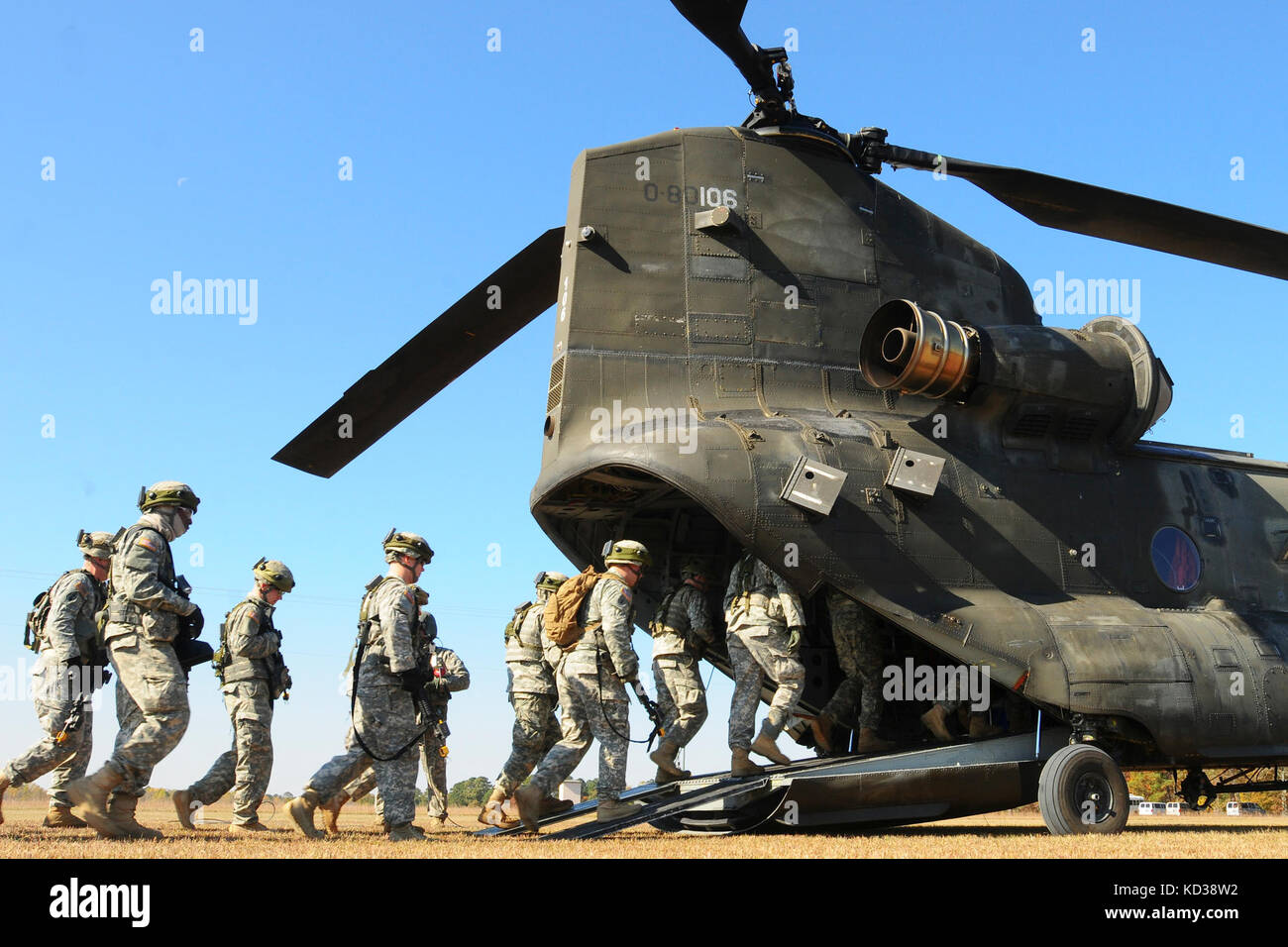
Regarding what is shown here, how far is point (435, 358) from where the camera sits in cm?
1104

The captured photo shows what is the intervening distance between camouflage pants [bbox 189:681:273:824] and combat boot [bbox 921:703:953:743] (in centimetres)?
559

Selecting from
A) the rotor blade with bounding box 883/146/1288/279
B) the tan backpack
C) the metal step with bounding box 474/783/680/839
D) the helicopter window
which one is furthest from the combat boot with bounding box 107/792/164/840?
the helicopter window

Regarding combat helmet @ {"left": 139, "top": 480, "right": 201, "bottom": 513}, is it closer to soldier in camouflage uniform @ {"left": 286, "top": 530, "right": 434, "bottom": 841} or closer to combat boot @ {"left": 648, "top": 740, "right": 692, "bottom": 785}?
soldier in camouflage uniform @ {"left": 286, "top": 530, "right": 434, "bottom": 841}

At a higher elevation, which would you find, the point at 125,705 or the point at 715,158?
the point at 715,158

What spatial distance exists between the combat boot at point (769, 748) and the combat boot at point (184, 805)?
15.0 feet

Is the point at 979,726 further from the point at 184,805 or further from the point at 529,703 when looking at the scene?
the point at 184,805

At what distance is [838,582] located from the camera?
9.34 m

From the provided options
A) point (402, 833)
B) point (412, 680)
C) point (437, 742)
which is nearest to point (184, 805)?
point (437, 742)

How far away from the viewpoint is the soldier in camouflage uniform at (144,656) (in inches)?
299

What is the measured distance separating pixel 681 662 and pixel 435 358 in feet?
11.7

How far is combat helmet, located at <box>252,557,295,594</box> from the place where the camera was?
10422 millimetres

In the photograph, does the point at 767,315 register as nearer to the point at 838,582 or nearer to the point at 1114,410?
the point at 838,582
